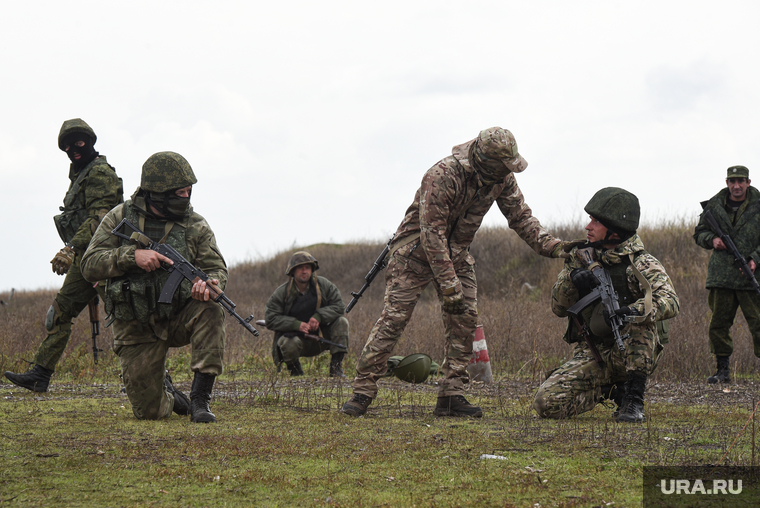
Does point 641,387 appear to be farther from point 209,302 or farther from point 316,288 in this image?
point 316,288

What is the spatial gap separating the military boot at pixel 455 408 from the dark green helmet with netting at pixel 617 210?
5.34 feet

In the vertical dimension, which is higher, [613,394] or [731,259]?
[731,259]

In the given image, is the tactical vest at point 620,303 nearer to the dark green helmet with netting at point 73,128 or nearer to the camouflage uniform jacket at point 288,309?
the camouflage uniform jacket at point 288,309

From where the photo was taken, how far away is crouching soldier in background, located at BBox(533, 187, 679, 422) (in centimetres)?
514

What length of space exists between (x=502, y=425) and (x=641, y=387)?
1045mm

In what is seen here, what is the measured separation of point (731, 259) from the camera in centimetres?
845

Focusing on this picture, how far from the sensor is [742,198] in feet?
28.1

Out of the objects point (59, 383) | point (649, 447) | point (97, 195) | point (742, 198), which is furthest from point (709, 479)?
point (59, 383)

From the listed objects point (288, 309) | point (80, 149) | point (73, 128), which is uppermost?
point (73, 128)

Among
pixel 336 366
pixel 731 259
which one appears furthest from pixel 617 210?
pixel 336 366

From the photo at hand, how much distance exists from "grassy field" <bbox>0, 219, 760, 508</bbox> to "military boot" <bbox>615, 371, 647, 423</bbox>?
11 centimetres

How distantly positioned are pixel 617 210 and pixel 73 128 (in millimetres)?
4880

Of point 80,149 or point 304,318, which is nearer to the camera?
point 80,149

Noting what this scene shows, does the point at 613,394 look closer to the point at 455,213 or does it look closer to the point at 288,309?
the point at 455,213
